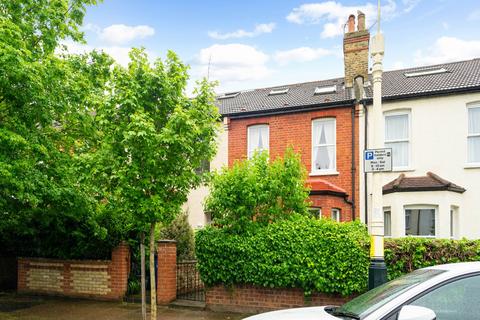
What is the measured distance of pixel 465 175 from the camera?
14.0 meters

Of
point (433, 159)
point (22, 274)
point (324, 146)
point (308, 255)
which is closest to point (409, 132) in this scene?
point (433, 159)

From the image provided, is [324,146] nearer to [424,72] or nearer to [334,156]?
[334,156]

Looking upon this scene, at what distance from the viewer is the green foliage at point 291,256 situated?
8.83m

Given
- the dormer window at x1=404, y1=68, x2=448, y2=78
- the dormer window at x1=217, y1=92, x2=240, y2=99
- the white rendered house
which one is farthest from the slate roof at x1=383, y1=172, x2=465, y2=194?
the dormer window at x1=217, y1=92, x2=240, y2=99

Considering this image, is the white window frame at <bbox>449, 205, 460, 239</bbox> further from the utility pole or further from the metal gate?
the metal gate

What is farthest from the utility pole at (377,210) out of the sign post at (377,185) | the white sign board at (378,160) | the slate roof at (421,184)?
the slate roof at (421,184)

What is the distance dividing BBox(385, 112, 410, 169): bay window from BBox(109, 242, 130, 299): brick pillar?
960cm

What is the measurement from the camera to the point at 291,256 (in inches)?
362

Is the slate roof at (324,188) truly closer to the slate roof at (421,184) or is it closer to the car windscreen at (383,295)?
the slate roof at (421,184)

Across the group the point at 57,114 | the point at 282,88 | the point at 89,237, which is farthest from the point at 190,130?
the point at 282,88

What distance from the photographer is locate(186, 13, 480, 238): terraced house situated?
13984mm

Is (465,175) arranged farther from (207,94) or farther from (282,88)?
(207,94)

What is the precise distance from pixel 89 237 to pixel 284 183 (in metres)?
5.50

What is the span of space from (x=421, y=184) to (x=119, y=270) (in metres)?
9.86
